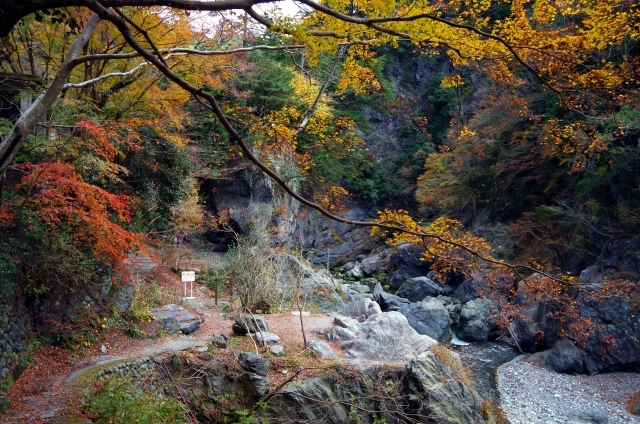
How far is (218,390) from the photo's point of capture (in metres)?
9.22

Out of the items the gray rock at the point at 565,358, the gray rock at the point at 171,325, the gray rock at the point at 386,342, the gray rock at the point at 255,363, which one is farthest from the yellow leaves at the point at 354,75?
the gray rock at the point at 565,358

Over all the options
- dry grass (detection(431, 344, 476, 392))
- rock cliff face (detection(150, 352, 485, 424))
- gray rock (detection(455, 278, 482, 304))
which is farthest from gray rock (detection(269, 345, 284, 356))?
gray rock (detection(455, 278, 482, 304))

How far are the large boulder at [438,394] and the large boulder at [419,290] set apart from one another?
43.0ft

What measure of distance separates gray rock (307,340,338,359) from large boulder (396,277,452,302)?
13.0m

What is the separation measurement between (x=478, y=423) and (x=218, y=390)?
5.02 m

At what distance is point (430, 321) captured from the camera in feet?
56.1

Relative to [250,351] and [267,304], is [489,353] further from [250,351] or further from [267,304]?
[250,351]

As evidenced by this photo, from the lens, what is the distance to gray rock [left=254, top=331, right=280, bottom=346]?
34.4 feet

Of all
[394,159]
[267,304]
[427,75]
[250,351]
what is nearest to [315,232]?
[394,159]

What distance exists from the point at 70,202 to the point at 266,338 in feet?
15.0

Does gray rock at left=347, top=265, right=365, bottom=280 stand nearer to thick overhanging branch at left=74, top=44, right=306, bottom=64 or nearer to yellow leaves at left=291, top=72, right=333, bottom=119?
yellow leaves at left=291, top=72, right=333, bottom=119

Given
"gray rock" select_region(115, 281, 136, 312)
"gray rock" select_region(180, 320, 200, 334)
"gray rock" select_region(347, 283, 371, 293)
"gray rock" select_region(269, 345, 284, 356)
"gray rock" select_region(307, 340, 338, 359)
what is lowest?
"gray rock" select_region(347, 283, 371, 293)

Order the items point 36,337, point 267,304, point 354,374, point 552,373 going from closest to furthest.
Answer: point 36,337 < point 354,374 < point 267,304 < point 552,373

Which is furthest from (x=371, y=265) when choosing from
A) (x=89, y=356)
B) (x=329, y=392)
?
(x=89, y=356)
